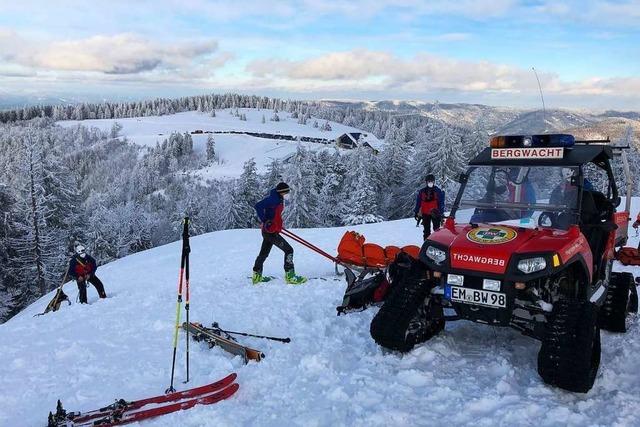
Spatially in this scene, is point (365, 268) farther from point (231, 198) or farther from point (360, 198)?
point (231, 198)

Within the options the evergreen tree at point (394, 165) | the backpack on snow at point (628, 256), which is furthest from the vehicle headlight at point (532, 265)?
the evergreen tree at point (394, 165)

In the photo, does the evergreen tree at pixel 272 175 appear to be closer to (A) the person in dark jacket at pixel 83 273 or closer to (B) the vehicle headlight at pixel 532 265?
(A) the person in dark jacket at pixel 83 273

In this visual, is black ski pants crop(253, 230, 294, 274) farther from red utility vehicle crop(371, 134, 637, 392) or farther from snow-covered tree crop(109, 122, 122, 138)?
snow-covered tree crop(109, 122, 122, 138)

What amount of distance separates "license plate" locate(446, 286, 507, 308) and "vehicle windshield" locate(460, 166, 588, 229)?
4.18 feet

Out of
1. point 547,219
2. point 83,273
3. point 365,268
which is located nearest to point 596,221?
point 547,219

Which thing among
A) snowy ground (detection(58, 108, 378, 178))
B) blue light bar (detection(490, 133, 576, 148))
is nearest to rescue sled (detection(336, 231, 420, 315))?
blue light bar (detection(490, 133, 576, 148))

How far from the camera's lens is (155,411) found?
16.9 feet

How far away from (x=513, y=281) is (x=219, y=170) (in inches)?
4644

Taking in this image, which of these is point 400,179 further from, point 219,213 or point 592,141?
point 592,141

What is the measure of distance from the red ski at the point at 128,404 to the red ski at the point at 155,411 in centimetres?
7

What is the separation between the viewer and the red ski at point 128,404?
4.97 meters

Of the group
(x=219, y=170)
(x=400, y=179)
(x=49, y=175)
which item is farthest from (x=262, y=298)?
(x=219, y=170)

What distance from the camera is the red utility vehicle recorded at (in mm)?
5762

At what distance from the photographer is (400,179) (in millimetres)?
55500
